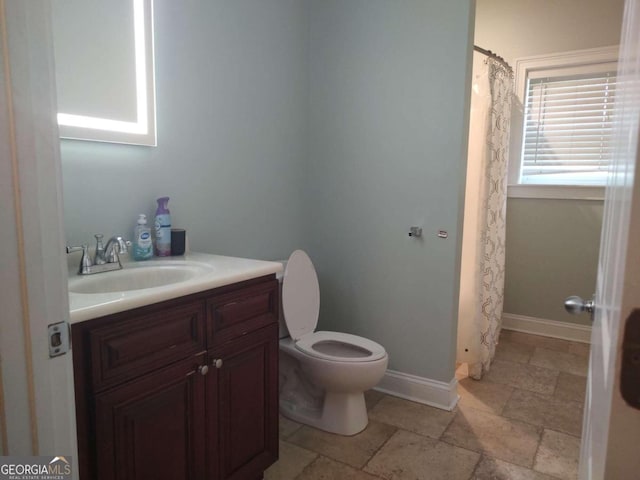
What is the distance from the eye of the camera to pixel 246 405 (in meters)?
1.58

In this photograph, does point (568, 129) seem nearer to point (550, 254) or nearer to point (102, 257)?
point (550, 254)

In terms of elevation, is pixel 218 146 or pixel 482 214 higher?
pixel 218 146

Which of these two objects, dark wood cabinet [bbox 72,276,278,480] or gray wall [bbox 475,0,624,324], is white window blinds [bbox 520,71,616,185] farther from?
dark wood cabinet [bbox 72,276,278,480]

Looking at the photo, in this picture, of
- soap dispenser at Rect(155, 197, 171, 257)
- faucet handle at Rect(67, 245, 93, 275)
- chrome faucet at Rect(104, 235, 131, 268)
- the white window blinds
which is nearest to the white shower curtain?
the white window blinds

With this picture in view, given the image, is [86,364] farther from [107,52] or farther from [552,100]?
[552,100]

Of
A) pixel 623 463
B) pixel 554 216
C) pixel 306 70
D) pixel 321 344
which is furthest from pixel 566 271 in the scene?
pixel 623 463

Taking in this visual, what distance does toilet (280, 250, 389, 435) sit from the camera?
2037 mm

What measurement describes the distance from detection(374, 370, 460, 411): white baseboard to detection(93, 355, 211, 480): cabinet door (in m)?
1.40

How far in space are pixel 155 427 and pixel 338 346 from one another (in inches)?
48.1

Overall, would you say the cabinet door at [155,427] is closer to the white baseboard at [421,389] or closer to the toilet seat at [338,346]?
the toilet seat at [338,346]

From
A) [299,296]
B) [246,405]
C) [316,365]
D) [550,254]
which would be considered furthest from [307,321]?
[550,254]

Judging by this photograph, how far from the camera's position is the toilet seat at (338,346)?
83.7 inches

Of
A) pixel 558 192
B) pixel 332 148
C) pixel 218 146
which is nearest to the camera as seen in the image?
pixel 218 146

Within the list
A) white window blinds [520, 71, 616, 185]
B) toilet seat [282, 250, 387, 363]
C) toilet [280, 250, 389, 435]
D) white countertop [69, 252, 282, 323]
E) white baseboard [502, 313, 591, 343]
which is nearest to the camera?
white countertop [69, 252, 282, 323]
